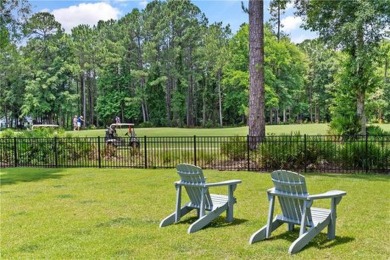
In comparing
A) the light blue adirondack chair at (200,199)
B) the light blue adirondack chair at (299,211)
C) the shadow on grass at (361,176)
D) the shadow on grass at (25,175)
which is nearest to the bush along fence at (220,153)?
the shadow on grass at (361,176)

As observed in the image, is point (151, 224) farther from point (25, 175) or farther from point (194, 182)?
point (25, 175)

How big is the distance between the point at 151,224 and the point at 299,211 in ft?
8.06

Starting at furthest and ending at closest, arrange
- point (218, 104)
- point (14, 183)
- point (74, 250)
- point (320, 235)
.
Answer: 1. point (218, 104)
2. point (14, 183)
3. point (320, 235)
4. point (74, 250)

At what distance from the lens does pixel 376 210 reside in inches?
285

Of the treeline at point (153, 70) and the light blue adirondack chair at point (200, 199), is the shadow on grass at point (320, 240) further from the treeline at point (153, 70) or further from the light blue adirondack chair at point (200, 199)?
Result: the treeline at point (153, 70)

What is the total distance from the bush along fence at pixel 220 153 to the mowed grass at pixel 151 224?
1.50m

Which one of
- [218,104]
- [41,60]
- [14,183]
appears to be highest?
[41,60]

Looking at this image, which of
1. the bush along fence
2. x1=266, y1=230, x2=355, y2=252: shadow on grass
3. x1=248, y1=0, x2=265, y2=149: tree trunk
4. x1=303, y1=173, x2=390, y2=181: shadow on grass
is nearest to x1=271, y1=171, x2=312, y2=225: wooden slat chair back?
x1=266, y1=230, x2=355, y2=252: shadow on grass

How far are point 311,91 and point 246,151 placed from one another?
56.3 m

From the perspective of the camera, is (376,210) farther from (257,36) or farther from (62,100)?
(62,100)

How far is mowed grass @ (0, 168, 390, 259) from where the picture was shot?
5.18m

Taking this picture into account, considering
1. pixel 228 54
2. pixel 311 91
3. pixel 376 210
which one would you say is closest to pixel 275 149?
pixel 376 210

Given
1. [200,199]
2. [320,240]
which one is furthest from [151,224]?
[320,240]

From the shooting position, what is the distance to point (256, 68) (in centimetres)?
1444
